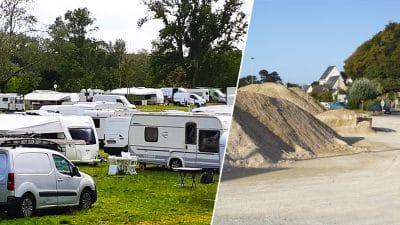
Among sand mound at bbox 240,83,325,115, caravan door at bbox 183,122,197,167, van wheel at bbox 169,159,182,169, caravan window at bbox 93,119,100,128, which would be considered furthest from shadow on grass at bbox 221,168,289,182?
caravan window at bbox 93,119,100,128

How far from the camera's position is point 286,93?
248 centimetres

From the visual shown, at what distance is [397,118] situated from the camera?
2.46m

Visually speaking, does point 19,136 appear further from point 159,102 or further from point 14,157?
point 159,102

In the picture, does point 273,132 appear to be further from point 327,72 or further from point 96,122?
point 96,122

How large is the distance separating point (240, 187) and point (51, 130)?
2.05m

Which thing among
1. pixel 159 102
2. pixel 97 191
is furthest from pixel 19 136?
pixel 159 102

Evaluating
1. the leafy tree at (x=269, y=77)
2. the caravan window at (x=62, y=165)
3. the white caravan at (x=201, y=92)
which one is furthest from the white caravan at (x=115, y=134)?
the leafy tree at (x=269, y=77)

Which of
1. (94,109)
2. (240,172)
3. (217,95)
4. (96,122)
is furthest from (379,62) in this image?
(96,122)

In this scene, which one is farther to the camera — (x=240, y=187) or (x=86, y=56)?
(x=86, y=56)

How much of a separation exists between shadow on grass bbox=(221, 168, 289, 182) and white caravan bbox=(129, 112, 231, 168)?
4.46ft

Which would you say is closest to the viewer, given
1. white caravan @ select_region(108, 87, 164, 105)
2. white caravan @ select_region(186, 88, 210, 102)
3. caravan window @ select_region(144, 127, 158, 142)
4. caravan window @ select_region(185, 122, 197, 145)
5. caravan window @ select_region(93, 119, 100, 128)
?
white caravan @ select_region(186, 88, 210, 102)

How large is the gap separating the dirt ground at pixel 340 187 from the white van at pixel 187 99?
55.6 inches

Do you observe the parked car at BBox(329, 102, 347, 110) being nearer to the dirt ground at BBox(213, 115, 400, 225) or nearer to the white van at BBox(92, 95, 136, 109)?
the dirt ground at BBox(213, 115, 400, 225)

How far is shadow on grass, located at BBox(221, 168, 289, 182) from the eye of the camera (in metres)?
2.52
